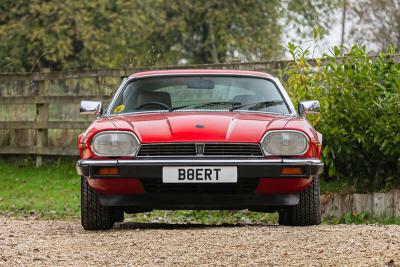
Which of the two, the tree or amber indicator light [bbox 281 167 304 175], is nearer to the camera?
amber indicator light [bbox 281 167 304 175]

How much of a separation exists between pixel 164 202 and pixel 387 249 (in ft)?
6.33

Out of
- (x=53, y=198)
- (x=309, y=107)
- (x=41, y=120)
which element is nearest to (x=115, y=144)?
(x=309, y=107)

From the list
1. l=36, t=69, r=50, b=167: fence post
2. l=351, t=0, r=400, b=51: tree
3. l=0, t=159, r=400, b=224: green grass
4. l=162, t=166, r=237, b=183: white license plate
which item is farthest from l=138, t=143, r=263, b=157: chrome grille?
l=351, t=0, r=400, b=51: tree

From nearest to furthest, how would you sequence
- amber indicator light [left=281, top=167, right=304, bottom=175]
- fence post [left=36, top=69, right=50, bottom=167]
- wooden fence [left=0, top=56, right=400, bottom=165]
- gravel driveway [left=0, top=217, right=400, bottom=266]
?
gravel driveway [left=0, top=217, right=400, bottom=266], amber indicator light [left=281, top=167, right=304, bottom=175], wooden fence [left=0, top=56, right=400, bottom=165], fence post [left=36, top=69, right=50, bottom=167]

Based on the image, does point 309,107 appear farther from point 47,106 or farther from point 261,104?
point 47,106

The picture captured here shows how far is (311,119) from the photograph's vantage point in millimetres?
9938

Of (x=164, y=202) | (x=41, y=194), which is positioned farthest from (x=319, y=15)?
(x=164, y=202)

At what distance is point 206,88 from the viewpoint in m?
8.37

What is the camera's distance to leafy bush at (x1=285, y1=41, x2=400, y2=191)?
957cm

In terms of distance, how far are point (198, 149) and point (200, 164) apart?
140 millimetres

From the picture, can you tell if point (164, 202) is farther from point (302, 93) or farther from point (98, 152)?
point (302, 93)

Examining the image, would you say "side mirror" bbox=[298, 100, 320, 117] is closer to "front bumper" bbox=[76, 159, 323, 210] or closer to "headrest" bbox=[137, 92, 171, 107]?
"front bumper" bbox=[76, 159, 323, 210]

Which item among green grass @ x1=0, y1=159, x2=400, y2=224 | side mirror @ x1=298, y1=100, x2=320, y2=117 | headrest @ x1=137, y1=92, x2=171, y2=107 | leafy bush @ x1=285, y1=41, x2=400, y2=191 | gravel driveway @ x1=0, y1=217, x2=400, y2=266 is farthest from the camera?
green grass @ x1=0, y1=159, x2=400, y2=224

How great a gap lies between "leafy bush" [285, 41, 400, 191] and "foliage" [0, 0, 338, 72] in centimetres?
1646
